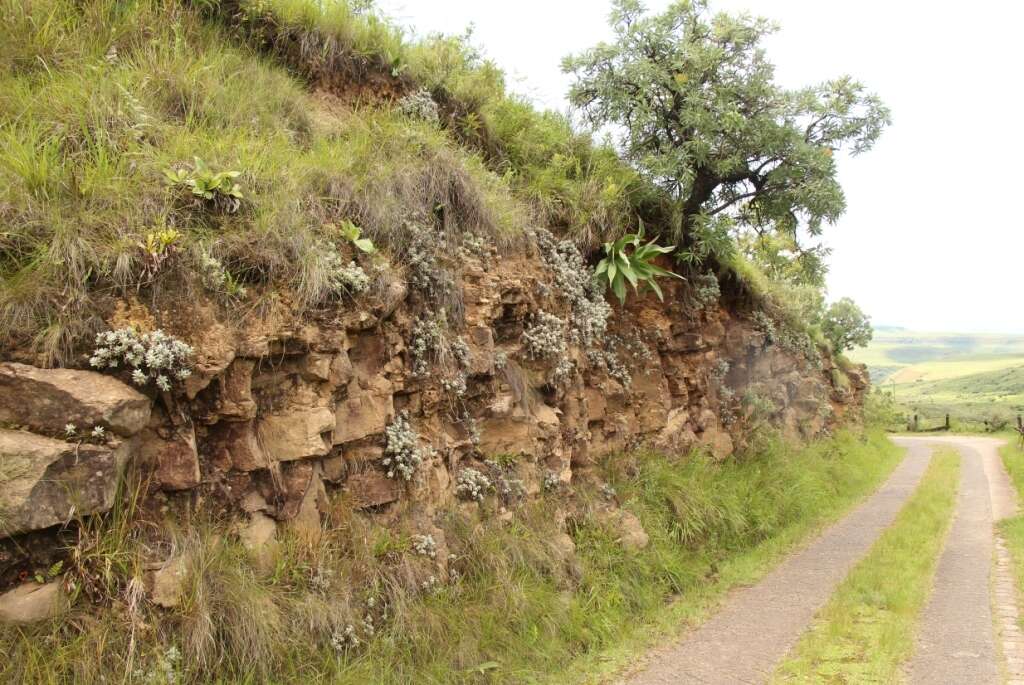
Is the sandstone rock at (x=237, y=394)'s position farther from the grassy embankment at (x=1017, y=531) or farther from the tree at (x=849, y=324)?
the tree at (x=849, y=324)

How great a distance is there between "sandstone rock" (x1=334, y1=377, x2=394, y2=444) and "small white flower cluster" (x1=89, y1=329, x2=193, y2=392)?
4.43ft

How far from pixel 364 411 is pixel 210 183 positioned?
6.60 feet

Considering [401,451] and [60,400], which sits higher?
[60,400]

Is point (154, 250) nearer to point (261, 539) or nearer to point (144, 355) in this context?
point (144, 355)

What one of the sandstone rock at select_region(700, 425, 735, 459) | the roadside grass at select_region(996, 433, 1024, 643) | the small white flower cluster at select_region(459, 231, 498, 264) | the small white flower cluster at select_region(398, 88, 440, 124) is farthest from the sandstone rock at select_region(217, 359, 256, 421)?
the sandstone rock at select_region(700, 425, 735, 459)

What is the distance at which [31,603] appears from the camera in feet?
12.9

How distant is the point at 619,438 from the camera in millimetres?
9367

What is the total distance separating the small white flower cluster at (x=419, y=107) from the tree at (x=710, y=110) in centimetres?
276

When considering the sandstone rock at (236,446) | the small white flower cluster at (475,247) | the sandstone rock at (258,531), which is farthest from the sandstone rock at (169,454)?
the small white flower cluster at (475,247)

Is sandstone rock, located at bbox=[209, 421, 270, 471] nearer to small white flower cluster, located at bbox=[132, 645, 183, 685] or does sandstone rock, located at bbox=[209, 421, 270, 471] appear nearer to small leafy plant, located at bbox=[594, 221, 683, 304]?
small white flower cluster, located at bbox=[132, 645, 183, 685]

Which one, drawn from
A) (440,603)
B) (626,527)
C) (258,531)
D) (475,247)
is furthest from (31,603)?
(626,527)

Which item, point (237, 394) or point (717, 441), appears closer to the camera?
point (237, 394)

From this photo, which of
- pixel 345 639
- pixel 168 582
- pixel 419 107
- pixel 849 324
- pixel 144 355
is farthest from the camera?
pixel 849 324

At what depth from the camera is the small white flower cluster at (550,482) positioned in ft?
24.8
